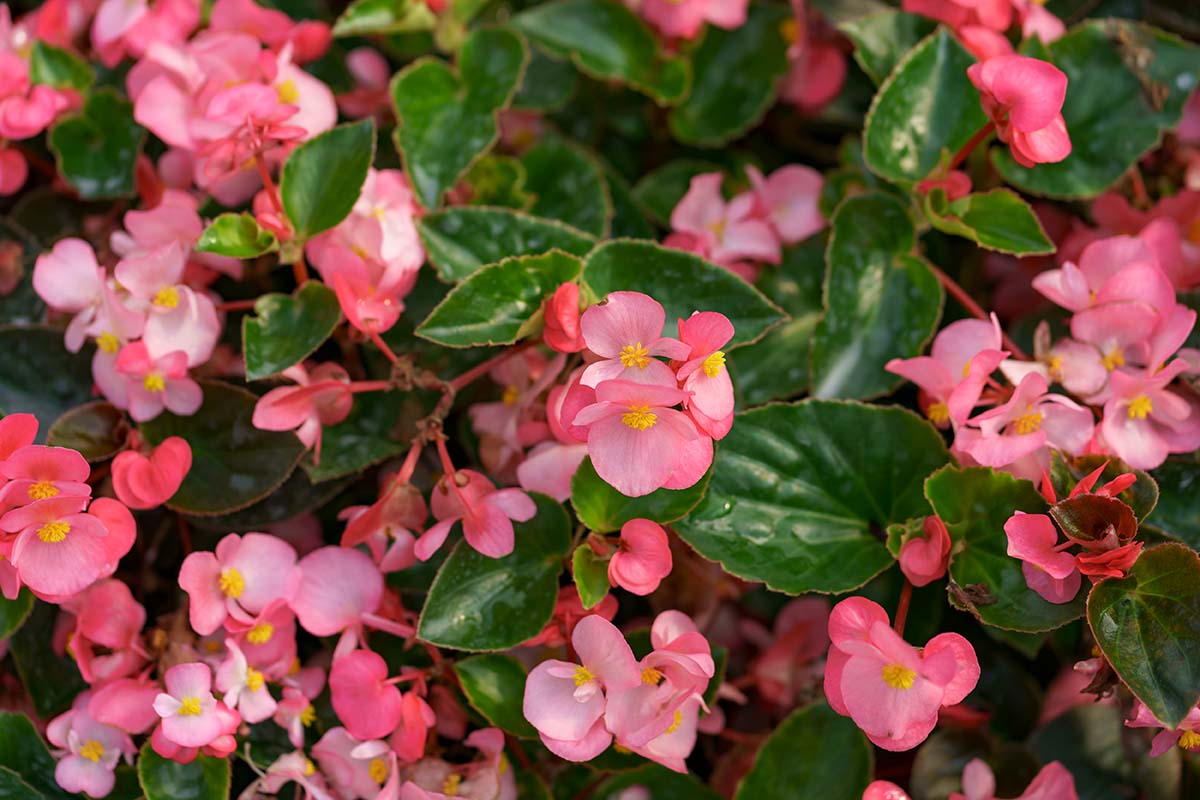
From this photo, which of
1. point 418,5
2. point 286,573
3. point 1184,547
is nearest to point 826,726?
point 1184,547

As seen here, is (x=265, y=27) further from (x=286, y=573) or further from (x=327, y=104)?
(x=286, y=573)

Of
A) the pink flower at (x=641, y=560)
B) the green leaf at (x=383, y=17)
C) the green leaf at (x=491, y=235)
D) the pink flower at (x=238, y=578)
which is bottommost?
the pink flower at (x=238, y=578)

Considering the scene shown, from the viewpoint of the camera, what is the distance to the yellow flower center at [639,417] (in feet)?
2.20

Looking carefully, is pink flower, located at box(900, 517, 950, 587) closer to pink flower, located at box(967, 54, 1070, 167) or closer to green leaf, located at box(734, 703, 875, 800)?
green leaf, located at box(734, 703, 875, 800)

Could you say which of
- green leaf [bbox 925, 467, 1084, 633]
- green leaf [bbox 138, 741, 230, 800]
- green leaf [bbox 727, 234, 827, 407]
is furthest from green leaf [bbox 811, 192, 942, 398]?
green leaf [bbox 138, 741, 230, 800]

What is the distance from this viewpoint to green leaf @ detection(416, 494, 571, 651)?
769 mm

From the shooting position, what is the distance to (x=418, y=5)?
1060 millimetres

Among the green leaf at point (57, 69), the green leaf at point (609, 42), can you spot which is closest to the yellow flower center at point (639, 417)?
the green leaf at point (609, 42)

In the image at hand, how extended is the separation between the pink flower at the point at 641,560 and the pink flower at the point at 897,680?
133mm

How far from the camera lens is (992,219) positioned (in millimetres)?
919

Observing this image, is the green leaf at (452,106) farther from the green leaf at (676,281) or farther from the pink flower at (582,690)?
the pink flower at (582,690)

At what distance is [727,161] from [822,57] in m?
0.16

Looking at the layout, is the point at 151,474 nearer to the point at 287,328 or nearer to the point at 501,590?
the point at 287,328

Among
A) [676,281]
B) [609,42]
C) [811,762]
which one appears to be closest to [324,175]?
[676,281]
